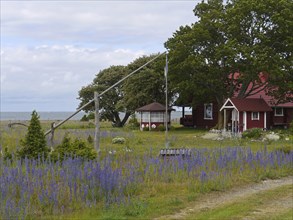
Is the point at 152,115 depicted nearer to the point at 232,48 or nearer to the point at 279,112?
the point at 279,112

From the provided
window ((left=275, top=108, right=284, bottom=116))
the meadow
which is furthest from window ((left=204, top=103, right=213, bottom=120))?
the meadow

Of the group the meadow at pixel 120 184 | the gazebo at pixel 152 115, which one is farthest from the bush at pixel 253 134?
the gazebo at pixel 152 115

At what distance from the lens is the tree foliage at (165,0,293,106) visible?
32.2 meters

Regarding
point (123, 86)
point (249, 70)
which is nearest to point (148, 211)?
point (249, 70)

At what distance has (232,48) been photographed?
32.2 meters

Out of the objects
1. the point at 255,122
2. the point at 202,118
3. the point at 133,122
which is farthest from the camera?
the point at 133,122

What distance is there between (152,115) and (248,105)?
10.1 metres

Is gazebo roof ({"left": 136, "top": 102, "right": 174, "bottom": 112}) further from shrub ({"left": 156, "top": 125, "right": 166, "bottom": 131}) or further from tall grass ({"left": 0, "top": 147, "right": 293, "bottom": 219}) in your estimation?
tall grass ({"left": 0, "top": 147, "right": 293, "bottom": 219})

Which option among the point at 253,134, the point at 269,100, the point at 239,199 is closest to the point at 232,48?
the point at 253,134

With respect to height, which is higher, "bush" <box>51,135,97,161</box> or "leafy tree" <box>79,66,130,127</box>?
"leafy tree" <box>79,66,130,127</box>

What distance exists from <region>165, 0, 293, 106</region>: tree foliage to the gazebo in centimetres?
575

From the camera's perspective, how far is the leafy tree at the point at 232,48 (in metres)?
32.2

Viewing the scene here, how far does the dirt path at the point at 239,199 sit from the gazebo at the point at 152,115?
30978mm

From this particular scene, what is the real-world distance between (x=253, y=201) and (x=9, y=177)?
4653mm
